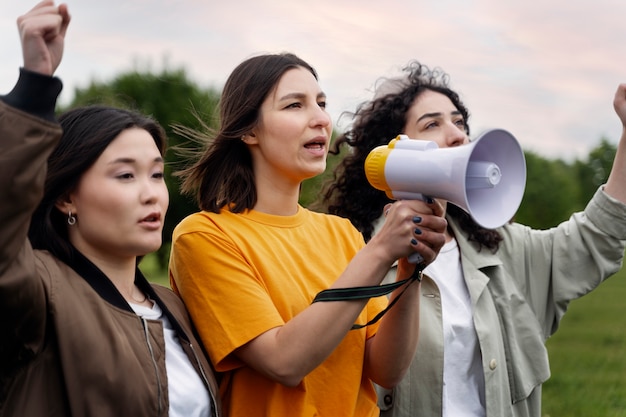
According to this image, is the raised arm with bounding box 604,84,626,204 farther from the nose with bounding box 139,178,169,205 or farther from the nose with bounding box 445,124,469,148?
the nose with bounding box 139,178,169,205

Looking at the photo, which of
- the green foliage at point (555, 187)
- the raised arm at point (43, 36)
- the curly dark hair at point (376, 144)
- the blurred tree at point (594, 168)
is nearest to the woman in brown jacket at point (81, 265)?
the raised arm at point (43, 36)

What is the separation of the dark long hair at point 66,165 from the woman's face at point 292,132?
24.1 inches

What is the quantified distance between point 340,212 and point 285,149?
114 cm

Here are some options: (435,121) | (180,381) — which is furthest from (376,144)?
(180,381)

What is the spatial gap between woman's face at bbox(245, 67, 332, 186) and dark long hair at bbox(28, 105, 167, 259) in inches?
24.1

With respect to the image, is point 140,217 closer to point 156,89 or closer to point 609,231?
point 609,231

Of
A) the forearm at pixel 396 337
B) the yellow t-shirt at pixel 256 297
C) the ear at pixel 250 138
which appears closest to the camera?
the yellow t-shirt at pixel 256 297

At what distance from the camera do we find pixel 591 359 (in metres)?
9.97

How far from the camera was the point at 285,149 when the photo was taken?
3.15 meters

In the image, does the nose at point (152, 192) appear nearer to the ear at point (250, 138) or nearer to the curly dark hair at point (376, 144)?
the ear at point (250, 138)

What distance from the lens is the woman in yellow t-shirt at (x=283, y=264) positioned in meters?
2.81

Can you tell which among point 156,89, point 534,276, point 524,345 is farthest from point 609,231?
point 156,89

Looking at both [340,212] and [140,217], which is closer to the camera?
[140,217]

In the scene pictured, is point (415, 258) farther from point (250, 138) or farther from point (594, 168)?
point (594, 168)
